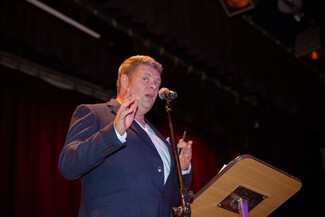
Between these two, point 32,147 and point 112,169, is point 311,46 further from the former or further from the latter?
point 112,169

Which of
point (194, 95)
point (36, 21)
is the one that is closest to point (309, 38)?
point (194, 95)

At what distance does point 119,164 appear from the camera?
1.99m

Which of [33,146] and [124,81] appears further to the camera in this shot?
[33,146]

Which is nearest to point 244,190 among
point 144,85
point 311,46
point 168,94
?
point 168,94

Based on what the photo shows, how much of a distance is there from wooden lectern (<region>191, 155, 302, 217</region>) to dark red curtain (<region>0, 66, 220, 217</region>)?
2.89 m

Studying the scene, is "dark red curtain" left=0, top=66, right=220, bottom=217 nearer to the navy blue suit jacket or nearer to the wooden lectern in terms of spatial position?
the navy blue suit jacket

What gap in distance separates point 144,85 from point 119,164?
1.78 ft

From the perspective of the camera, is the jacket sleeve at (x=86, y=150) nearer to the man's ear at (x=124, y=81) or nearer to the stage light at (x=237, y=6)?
the man's ear at (x=124, y=81)

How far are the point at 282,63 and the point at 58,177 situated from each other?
133 inches

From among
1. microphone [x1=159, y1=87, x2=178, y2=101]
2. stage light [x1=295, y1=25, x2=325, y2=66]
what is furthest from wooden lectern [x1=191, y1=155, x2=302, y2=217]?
stage light [x1=295, y1=25, x2=325, y2=66]

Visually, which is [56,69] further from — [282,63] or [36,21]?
[282,63]

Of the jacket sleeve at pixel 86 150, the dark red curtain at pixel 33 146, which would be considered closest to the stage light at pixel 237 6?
the dark red curtain at pixel 33 146

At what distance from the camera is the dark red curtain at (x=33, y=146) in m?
4.56

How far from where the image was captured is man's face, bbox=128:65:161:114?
2322 mm
